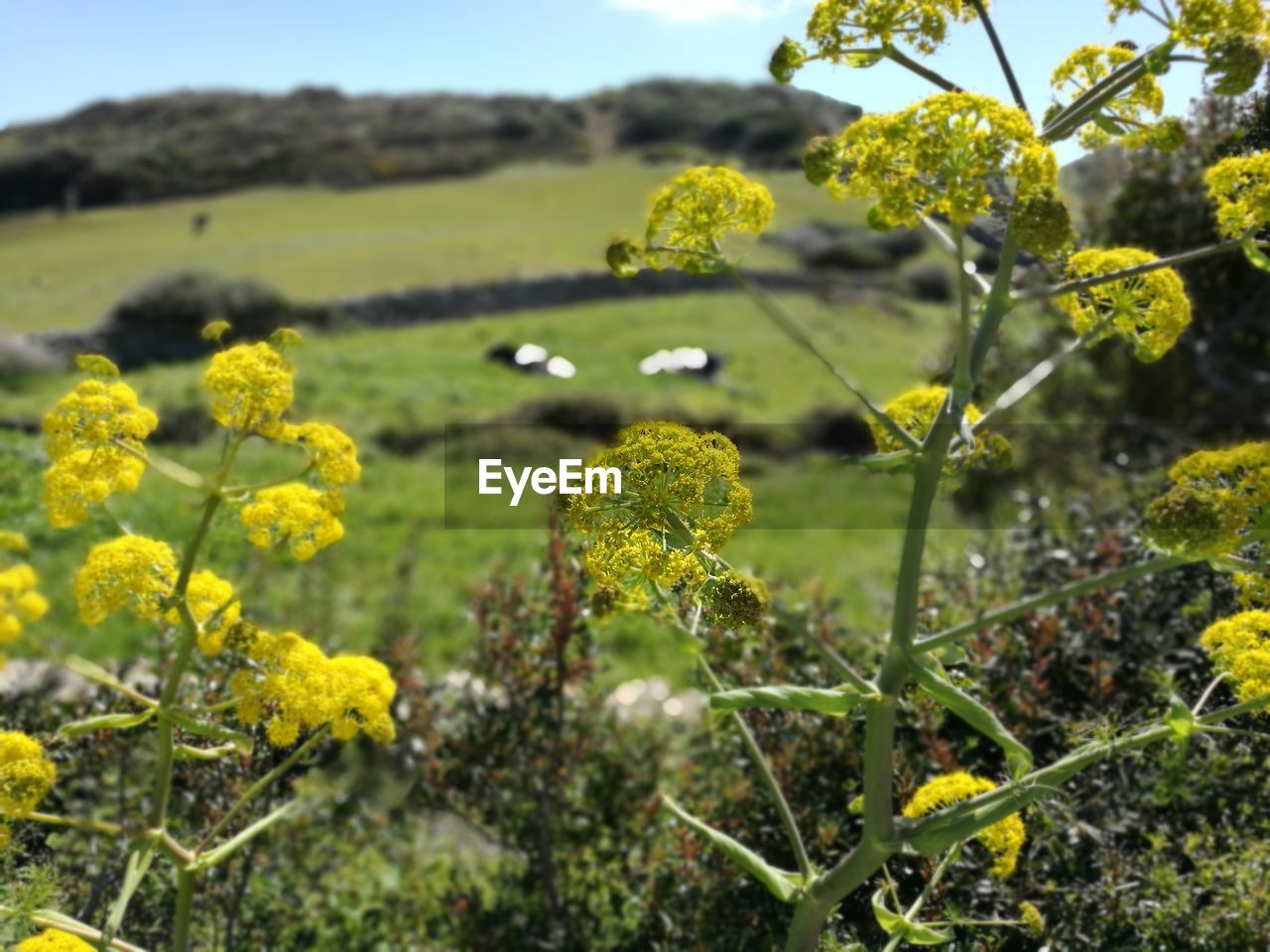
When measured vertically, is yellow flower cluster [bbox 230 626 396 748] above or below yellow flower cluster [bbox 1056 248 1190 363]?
below

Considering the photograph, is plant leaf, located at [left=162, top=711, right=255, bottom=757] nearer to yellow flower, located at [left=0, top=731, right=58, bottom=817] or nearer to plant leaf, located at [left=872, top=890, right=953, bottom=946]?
yellow flower, located at [left=0, top=731, right=58, bottom=817]

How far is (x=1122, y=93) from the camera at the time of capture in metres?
2.20

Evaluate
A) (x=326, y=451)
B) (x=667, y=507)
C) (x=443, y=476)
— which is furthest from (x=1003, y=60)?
(x=443, y=476)

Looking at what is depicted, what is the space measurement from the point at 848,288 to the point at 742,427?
13.2 metres

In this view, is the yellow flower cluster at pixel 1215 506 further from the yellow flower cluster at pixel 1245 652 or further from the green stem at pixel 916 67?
the green stem at pixel 916 67

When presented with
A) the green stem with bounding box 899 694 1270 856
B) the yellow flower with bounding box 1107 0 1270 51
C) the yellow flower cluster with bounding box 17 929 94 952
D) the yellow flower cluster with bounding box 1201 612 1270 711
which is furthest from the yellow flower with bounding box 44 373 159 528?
the yellow flower cluster with bounding box 1201 612 1270 711

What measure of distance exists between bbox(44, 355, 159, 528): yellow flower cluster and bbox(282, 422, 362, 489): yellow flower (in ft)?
0.91

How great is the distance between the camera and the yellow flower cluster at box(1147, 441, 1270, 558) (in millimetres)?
1799

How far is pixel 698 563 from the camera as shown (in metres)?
1.86

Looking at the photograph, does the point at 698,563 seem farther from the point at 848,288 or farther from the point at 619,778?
the point at 848,288

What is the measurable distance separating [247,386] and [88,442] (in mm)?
329

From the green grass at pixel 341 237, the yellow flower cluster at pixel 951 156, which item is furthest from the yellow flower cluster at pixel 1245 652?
the green grass at pixel 341 237

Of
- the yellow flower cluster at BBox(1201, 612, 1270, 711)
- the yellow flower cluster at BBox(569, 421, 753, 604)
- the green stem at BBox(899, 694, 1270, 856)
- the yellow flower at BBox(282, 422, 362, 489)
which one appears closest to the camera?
the yellow flower cluster at BBox(569, 421, 753, 604)

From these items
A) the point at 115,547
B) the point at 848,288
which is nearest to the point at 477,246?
the point at 848,288
